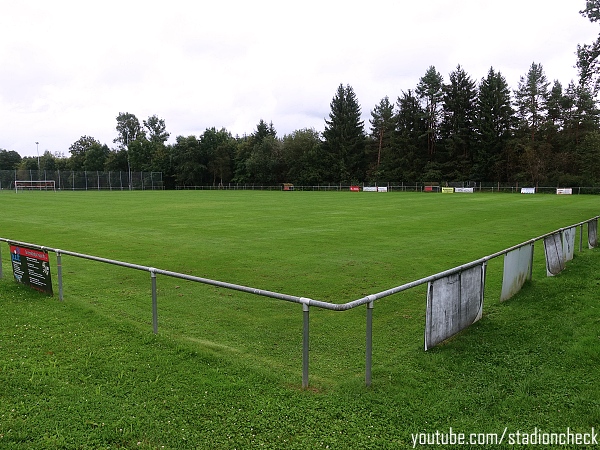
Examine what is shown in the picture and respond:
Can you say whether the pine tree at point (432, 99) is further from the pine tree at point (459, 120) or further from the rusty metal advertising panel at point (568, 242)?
the rusty metal advertising panel at point (568, 242)

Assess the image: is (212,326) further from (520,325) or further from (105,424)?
(520,325)

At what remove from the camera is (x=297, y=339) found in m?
6.68

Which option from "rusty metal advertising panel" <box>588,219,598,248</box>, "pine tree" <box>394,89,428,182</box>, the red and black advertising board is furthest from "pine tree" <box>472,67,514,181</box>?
the red and black advertising board

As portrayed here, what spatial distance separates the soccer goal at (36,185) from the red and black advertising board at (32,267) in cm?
8237

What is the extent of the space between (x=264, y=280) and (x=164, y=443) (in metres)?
6.48

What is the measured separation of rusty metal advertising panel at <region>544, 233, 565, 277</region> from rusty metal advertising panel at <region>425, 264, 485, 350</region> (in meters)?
3.95

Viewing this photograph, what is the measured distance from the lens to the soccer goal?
79.9 m

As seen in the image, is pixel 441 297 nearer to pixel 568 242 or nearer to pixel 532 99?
pixel 568 242

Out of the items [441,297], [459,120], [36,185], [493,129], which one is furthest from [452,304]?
[36,185]

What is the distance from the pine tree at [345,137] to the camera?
284 feet

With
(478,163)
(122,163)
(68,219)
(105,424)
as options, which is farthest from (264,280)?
(122,163)

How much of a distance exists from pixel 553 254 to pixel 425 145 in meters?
74.2

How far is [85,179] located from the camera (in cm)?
8562

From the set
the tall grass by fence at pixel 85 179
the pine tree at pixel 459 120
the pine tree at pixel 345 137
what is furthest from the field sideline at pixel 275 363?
the tall grass by fence at pixel 85 179
